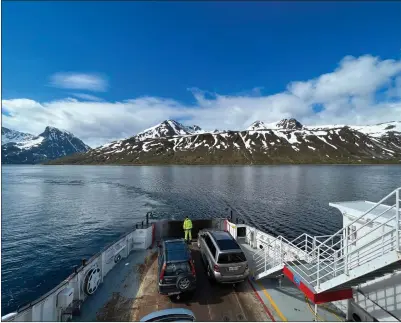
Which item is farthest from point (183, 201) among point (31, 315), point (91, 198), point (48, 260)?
point (31, 315)

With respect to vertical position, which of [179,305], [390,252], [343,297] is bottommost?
[179,305]

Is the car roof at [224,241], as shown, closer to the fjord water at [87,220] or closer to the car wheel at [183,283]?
the car wheel at [183,283]

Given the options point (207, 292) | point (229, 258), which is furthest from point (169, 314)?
point (229, 258)

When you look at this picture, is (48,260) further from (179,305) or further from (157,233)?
(179,305)

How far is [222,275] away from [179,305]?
105 inches

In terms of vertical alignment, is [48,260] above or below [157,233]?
below

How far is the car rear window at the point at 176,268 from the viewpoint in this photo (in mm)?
12438

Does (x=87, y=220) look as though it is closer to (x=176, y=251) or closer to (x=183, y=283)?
(x=176, y=251)

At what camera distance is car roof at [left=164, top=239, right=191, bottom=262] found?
512 inches

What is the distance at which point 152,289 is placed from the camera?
45.2ft

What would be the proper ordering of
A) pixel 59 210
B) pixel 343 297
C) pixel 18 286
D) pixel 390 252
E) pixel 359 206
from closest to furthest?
pixel 390 252 < pixel 343 297 < pixel 359 206 < pixel 18 286 < pixel 59 210

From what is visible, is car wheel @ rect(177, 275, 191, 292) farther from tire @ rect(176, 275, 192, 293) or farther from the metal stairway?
the metal stairway

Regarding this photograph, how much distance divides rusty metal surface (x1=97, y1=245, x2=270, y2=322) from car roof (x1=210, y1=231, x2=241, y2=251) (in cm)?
222

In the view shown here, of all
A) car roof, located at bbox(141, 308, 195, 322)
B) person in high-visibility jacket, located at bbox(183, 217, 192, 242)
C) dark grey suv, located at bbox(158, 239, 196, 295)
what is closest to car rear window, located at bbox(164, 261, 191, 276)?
dark grey suv, located at bbox(158, 239, 196, 295)
